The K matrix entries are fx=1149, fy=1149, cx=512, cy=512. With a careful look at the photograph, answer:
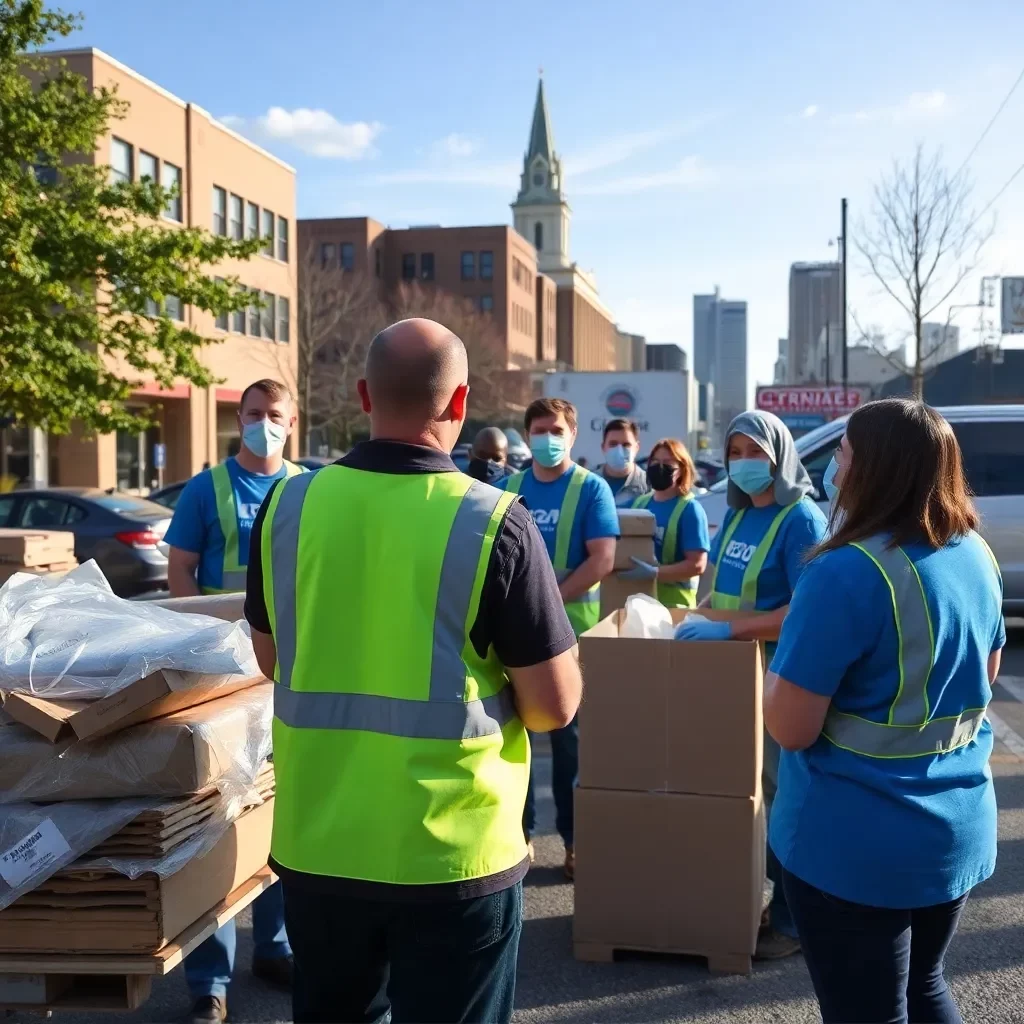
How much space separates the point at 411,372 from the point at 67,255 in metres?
14.9

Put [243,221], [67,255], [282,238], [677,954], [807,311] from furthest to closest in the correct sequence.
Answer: [807,311] → [282,238] → [243,221] → [67,255] → [677,954]

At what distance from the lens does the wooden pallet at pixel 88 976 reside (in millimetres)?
2566

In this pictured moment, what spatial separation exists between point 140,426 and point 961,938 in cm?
1545

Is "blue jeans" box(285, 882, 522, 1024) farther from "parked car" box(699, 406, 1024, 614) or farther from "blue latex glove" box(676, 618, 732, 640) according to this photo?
"parked car" box(699, 406, 1024, 614)

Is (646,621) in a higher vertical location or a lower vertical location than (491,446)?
lower

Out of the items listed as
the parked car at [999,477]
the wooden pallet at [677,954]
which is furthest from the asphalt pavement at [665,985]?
the parked car at [999,477]

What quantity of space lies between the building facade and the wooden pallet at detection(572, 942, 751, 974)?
23.9m

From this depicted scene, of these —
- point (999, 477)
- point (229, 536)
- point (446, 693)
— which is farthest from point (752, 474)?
point (999, 477)

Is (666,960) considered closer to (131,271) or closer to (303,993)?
(303,993)

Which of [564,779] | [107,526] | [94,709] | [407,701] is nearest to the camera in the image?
[407,701]

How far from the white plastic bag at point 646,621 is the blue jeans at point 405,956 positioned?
2.18 m

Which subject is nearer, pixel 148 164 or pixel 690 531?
pixel 690 531

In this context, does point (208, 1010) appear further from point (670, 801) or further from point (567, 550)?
point (567, 550)

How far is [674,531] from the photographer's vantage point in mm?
6926
